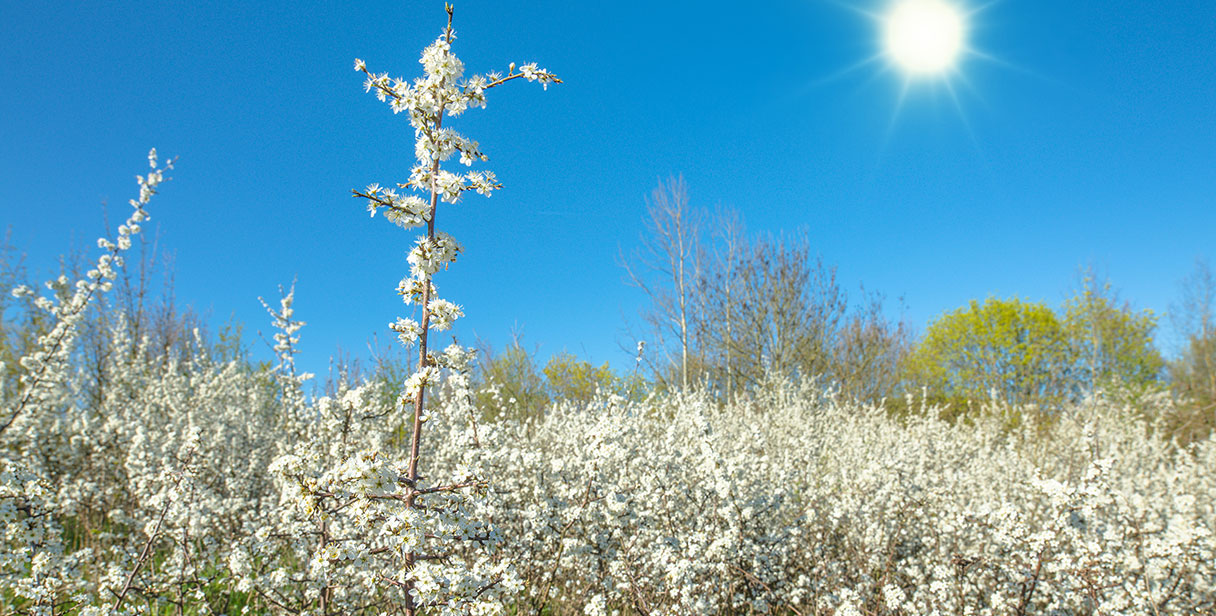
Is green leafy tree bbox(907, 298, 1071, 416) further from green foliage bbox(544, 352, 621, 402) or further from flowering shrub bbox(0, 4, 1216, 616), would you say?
flowering shrub bbox(0, 4, 1216, 616)

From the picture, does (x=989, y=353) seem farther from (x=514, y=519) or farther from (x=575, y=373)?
(x=514, y=519)

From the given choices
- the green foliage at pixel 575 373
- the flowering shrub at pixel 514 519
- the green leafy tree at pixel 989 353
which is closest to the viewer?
the flowering shrub at pixel 514 519

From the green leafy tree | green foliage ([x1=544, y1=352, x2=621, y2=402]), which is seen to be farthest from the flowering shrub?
the green leafy tree

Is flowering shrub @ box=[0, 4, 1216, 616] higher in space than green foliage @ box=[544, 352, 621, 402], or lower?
lower

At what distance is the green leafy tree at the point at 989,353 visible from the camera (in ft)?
58.9

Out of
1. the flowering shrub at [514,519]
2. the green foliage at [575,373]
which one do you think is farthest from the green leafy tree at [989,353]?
the flowering shrub at [514,519]

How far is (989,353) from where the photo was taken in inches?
771

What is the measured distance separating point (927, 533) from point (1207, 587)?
144 cm

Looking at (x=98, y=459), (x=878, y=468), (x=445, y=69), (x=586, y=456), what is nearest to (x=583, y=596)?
(x=586, y=456)

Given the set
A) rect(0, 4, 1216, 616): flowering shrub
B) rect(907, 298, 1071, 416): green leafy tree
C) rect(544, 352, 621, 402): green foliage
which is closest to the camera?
rect(0, 4, 1216, 616): flowering shrub

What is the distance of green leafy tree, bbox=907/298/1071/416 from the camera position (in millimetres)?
17938

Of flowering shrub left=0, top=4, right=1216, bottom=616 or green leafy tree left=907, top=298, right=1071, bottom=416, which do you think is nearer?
flowering shrub left=0, top=4, right=1216, bottom=616

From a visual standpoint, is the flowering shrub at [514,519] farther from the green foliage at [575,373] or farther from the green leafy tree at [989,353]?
the green leafy tree at [989,353]

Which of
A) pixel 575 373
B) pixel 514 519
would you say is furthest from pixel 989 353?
pixel 514 519
